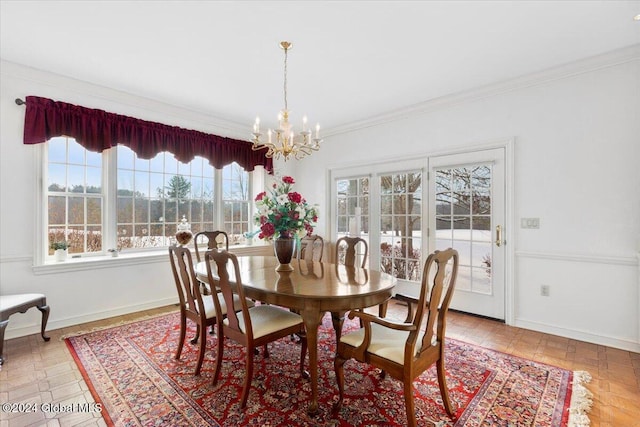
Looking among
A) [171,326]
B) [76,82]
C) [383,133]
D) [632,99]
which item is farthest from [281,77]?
[632,99]

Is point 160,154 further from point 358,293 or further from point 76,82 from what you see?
point 358,293

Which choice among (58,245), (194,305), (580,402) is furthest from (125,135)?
(580,402)

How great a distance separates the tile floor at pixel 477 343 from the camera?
1.85 meters

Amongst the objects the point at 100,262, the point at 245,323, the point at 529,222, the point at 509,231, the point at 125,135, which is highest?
the point at 125,135

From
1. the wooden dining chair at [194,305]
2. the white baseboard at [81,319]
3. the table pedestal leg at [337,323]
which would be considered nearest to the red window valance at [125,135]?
the white baseboard at [81,319]

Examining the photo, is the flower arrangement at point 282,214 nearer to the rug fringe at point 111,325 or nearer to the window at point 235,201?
the rug fringe at point 111,325

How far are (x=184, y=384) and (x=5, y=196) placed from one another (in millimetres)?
2672

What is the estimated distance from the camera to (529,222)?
10.7 ft

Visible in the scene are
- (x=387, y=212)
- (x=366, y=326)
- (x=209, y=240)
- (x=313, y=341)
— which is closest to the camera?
(x=366, y=326)

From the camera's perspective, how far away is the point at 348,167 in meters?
4.98

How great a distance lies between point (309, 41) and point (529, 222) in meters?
2.89

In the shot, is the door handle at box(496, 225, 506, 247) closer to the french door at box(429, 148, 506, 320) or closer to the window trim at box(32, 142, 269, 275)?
the french door at box(429, 148, 506, 320)

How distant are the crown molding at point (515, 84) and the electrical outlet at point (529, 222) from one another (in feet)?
4.68

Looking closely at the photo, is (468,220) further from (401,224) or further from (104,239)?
(104,239)
